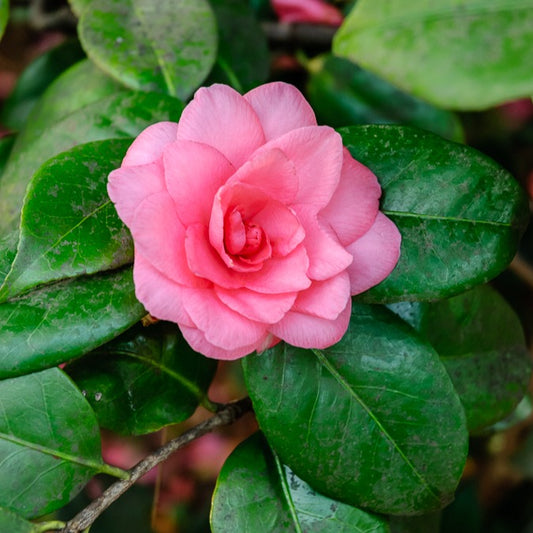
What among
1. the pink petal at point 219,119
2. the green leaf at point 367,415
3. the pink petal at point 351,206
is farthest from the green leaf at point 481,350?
the pink petal at point 219,119

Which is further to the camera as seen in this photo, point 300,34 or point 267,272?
point 300,34

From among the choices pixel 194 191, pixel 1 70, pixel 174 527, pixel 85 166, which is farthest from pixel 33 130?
pixel 174 527

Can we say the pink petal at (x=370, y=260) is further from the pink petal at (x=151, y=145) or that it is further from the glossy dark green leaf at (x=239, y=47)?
the glossy dark green leaf at (x=239, y=47)

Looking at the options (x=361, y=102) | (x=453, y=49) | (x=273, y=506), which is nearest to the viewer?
(x=453, y=49)

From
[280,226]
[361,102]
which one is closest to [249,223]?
[280,226]

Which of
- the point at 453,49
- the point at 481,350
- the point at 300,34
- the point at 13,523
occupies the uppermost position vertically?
the point at 453,49

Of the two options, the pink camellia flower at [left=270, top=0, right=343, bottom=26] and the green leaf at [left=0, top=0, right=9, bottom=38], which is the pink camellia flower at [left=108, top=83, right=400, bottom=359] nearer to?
the green leaf at [left=0, top=0, right=9, bottom=38]

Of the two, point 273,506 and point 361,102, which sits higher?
point 361,102

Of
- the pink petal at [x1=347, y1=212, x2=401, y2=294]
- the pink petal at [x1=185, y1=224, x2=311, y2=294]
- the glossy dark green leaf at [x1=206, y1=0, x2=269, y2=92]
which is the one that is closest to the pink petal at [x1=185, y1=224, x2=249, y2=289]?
the pink petal at [x1=185, y1=224, x2=311, y2=294]

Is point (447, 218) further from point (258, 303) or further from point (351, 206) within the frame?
point (258, 303)
